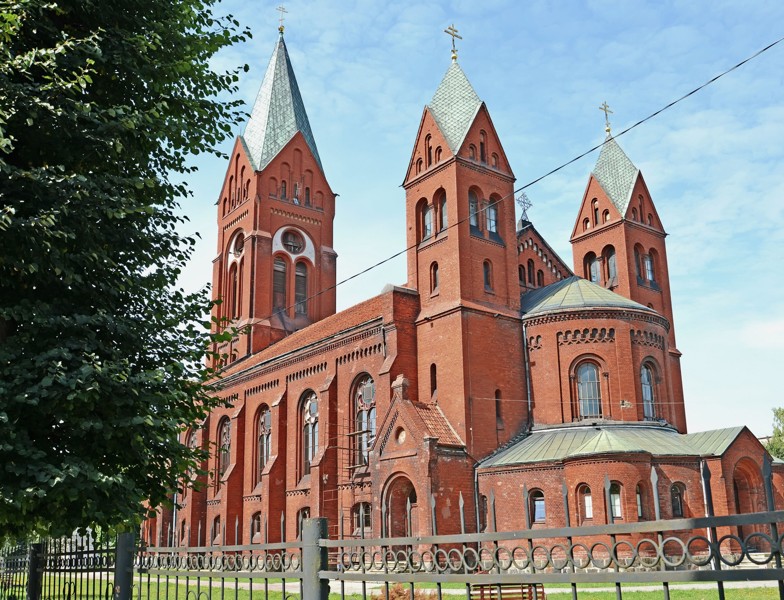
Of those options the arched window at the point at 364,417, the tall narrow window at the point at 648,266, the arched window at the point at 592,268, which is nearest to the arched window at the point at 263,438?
the arched window at the point at 364,417

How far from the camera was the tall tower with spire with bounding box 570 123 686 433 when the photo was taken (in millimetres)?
35750

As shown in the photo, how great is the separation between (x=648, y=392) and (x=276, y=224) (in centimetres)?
2779

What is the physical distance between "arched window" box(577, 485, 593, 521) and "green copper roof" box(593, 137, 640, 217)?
15.4 m

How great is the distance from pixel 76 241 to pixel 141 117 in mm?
1525

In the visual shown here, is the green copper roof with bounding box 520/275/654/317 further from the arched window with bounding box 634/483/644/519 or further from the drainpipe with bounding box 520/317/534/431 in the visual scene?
the arched window with bounding box 634/483/644/519

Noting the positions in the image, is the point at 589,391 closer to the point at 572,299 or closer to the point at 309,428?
the point at 572,299

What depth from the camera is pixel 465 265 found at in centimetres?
2998

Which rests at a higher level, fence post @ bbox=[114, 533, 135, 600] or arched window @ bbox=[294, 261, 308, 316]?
arched window @ bbox=[294, 261, 308, 316]

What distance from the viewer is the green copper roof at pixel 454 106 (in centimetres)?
3184

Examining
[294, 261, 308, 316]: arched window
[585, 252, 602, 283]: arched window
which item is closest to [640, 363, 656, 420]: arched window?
[585, 252, 602, 283]: arched window

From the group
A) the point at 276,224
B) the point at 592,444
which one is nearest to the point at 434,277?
the point at 592,444

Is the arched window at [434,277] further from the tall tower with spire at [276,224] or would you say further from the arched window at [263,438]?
the tall tower with spire at [276,224]

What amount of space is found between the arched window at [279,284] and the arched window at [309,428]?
12.8 meters

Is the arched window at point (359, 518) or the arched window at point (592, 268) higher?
the arched window at point (592, 268)
